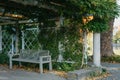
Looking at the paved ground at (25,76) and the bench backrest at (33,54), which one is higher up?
the bench backrest at (33,54)

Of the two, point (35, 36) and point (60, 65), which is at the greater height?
point (35, 36)

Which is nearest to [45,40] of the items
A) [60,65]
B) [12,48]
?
[60,65]

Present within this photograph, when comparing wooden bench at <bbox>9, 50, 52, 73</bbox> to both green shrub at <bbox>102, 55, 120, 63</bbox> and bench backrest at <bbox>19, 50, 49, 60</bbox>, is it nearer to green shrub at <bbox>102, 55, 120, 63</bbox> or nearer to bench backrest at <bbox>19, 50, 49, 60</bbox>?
bench backrest at <bbox>19, 50, 49, 60</bbox>

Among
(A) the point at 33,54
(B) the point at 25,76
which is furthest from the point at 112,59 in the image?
(B) the point at 25,76

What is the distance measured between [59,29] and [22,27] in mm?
2688

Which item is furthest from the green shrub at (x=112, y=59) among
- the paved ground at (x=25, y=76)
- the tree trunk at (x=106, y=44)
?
the paved ground at (x=25, y=76)

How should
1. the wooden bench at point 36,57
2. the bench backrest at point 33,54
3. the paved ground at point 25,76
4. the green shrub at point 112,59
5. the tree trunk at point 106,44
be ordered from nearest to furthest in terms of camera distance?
the paved ground at point 25,76
the wooden bench at point 36,57
the bench backrest at point 33,54
the green shrub at point 112,59
the tree trunk at point 106,44

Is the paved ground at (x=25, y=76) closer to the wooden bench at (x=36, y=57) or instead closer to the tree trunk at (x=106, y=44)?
the wooden bench at (x=36, y=57)

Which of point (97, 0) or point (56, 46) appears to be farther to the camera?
point (56, 46)

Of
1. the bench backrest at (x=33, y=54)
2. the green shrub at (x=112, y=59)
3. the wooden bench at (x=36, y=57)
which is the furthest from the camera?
the green shrub at (x=112, y=59)

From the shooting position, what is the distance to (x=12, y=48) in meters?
13.9

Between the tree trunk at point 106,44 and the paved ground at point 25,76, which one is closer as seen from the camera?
the paved ground at point 25,76

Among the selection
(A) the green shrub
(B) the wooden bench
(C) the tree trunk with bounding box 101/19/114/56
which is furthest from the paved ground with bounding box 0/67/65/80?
(C) the tree trunk with bounding box 101/19/114/56

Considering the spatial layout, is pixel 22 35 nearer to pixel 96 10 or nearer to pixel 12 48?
pixel 12 48
